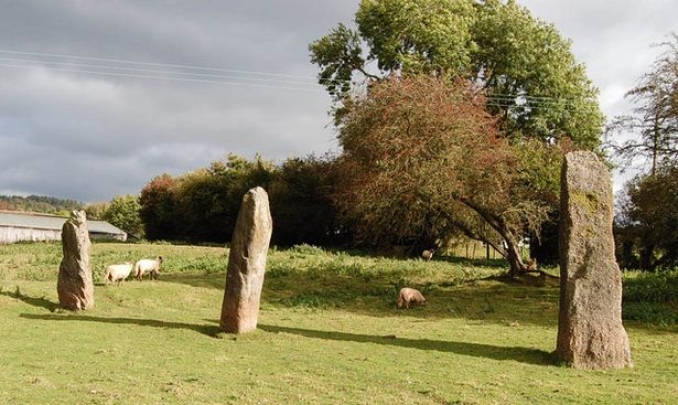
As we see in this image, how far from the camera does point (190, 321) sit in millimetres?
19797

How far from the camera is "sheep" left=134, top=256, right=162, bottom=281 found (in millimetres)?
26719

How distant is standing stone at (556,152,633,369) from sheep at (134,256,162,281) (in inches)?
700

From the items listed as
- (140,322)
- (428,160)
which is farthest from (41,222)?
(140,322)

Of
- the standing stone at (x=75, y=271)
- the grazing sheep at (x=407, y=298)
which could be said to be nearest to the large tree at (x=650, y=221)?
the grazing sheep at (x=407, y=298)

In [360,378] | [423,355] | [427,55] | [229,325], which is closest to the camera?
[360,378]

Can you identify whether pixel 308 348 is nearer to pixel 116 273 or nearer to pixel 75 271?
pixel 75 271

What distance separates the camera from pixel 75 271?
20.8 metres

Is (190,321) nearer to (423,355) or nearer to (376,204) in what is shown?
(423,355)

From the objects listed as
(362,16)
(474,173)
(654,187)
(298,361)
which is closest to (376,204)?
(474,173)

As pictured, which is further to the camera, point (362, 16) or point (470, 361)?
point (362, 16)

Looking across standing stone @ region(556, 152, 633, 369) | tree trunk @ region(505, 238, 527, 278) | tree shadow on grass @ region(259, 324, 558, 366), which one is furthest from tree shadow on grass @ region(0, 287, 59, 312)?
tree trunk @ region(505, 238, 527, 278)

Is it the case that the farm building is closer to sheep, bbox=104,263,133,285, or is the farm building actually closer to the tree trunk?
sheep, bbox=104,263,133,285

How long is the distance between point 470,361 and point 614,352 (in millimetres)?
3265

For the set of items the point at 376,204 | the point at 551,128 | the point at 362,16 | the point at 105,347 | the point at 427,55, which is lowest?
the point at 105,347
